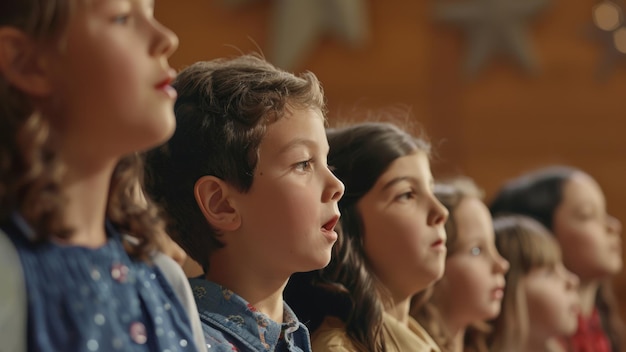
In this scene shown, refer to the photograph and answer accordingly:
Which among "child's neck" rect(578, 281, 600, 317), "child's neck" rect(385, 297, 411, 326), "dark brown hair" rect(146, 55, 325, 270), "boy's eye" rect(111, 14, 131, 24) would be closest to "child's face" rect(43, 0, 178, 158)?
→ "boy's eye" rect(111, 14, 131, 24)

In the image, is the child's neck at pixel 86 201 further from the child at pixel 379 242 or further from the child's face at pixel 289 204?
the child at pixel 379 242

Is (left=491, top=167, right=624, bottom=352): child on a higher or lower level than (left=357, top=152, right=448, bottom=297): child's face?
lower

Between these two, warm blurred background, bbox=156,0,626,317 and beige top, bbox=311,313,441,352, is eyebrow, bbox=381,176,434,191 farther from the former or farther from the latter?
warm blurred background, bbox=156,0,626,317

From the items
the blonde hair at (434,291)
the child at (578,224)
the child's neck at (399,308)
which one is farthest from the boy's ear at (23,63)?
the child at (578,224)

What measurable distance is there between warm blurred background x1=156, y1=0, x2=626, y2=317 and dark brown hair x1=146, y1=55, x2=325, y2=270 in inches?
116

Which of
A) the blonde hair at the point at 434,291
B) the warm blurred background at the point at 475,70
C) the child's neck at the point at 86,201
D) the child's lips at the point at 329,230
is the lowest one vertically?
the warm blurred background at the point at 475,70

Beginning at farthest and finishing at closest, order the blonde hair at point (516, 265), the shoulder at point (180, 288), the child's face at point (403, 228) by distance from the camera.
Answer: the blonde hair at point (516, 265)
the child's face at point (403, 228)
the shoulder at point (180, 288)

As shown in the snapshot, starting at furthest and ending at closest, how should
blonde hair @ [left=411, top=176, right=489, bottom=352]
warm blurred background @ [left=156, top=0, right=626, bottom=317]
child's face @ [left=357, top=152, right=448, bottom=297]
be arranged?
1. warm blurred background @ [left=156, top=0, right=626, bottom=317]
2. blonde hair @ [left=411, top=176, right=489, bottom=352]
3. child's face @ [left=357, top=152, right=448, bottom=297]

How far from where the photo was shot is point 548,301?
2.25m

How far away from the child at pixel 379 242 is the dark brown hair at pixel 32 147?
68 centimetres

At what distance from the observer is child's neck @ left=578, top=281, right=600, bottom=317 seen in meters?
2.60

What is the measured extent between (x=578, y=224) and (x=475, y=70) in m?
1.95

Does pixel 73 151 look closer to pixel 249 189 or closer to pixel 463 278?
pixel 249 189

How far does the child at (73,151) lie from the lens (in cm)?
92
